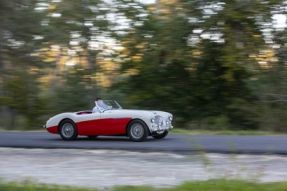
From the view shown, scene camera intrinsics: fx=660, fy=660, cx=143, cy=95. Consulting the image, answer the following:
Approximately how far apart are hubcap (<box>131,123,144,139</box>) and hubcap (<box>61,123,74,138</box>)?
6.86 ft

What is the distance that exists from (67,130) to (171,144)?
373 centimetres

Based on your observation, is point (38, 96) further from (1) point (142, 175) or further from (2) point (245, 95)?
(1) point (142, 175)

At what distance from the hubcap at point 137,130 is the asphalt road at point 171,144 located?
28 cm

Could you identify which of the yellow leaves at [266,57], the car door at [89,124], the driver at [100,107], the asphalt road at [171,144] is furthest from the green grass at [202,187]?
the yellow leaves at [266,57]

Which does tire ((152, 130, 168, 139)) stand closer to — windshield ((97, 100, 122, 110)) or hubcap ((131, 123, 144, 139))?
hubcap ((131, 123, 144, 139))

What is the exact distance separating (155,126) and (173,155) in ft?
10.8

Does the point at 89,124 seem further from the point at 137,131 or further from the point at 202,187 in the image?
the point at 202,187

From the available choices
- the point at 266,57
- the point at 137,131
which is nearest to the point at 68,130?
the point at 137,131

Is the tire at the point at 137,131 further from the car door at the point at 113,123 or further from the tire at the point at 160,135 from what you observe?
the tire at the point at 160,135

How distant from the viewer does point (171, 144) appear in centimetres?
1831

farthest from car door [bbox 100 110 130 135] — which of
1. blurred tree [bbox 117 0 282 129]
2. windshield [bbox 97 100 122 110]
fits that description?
blurred tree [bbox 117 0 282 129]

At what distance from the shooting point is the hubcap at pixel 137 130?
19.2 meters

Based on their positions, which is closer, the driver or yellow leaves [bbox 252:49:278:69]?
the driver

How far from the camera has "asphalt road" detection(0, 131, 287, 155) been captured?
1675 centimetres
